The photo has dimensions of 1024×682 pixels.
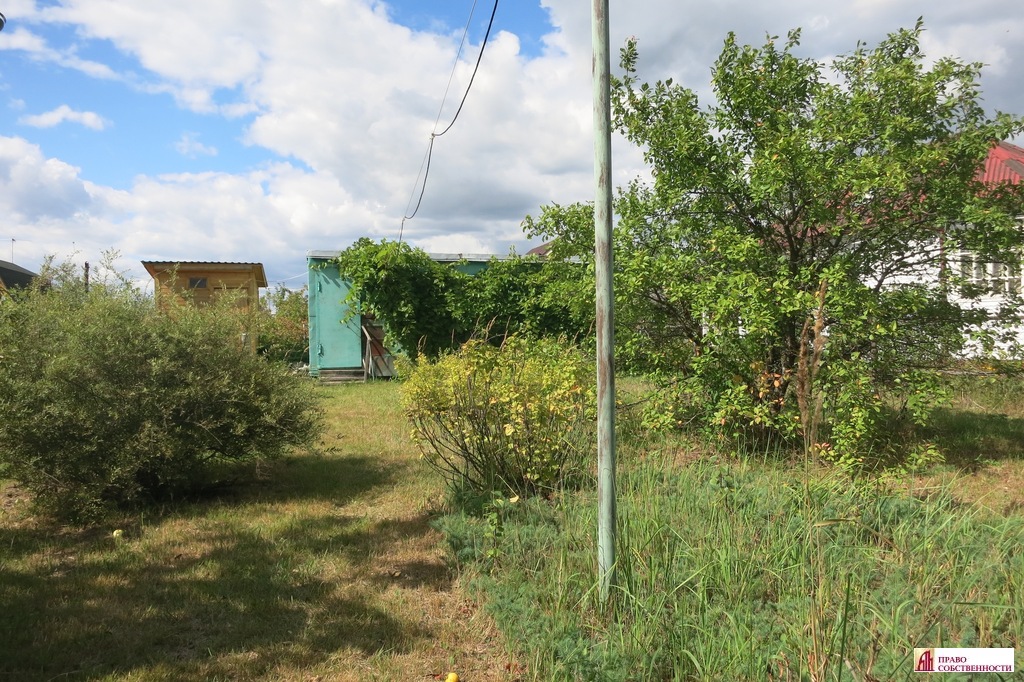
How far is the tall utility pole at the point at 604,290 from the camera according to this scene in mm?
3230

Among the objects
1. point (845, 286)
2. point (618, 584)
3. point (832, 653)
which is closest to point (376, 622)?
point (618, 584)

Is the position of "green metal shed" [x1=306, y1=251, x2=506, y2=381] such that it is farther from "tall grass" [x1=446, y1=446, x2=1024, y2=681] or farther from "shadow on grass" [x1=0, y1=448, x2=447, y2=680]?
"tall grass" [x1=446, y1=446, x2=1024, y2=681]

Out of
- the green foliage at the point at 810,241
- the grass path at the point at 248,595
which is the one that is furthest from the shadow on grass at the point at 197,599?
the green foliage at the point at 810,241

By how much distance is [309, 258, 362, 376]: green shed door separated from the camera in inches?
665

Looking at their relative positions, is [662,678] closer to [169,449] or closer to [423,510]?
[423,510]

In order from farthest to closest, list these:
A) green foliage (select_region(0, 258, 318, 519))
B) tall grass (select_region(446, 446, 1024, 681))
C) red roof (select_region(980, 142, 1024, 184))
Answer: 1. red roof (select_region(980, 142, 1024, 184))
2. green foliage (select_region(0, 258, 318, 519))
3. tall grass (select_region(446, 446, 1024, 681))

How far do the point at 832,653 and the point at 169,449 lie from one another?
4.83 metres

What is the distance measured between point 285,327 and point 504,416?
10.2m

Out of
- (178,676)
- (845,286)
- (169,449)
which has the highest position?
(845,286)

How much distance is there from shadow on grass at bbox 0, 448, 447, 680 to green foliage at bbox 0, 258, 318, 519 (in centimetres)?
42

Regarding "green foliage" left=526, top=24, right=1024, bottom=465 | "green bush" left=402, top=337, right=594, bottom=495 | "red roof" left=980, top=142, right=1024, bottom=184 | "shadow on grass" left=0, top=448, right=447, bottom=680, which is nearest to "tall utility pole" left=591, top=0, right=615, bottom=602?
"shadow on grass" left=0, top=448, right=447, bottom=680

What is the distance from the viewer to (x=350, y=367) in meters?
17.1

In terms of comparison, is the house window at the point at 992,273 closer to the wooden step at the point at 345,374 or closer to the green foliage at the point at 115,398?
the green foliage at the point at 115,398

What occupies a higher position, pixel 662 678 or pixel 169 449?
pixel 169 449
